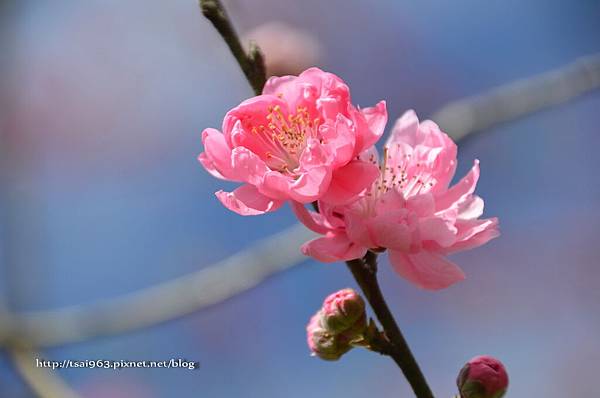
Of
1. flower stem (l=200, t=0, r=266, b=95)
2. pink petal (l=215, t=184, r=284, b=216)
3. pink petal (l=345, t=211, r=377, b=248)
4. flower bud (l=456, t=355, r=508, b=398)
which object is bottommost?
flower bud (l=456, t=355, r=508, b=398)

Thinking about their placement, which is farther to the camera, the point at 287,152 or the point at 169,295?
the point at 169,295

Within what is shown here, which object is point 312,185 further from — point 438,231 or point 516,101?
point 516,101

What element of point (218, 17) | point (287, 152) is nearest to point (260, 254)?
point (287, 152)

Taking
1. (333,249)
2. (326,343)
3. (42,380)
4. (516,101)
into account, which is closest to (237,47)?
(333,249)

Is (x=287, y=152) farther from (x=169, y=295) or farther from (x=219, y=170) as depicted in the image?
(x=169, y=295)

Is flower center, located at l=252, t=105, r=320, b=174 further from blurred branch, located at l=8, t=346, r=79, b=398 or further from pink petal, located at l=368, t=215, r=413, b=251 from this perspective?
blurred branch, located at l=8, t=346, r=79, b=398

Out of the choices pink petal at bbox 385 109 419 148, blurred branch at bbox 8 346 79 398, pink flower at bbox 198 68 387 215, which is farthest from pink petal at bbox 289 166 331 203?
blurred branch at bbox 8 346 79 398
